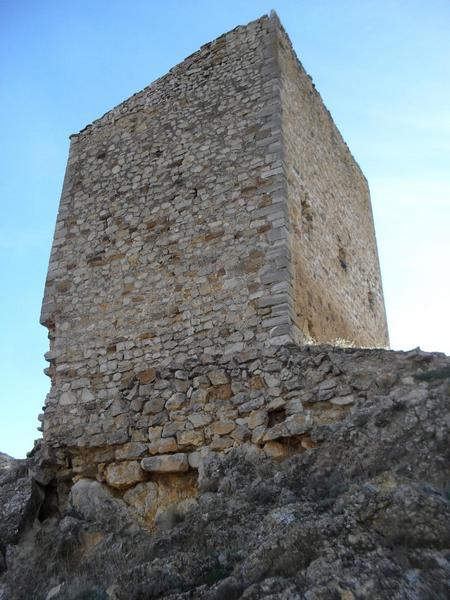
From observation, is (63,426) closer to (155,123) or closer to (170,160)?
(170,160)

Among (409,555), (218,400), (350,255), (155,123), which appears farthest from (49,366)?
(409,555)

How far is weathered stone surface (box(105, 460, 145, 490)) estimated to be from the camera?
700cm

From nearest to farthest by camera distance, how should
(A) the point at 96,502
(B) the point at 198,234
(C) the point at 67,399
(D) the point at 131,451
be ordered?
(A) the point at 96,502 < (D) the point at 131,451 < (C) the point at 67,399 < (B) the point at 198,234

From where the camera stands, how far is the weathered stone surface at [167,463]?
6.79m

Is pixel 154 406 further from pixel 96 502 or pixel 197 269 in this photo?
pixel 197 269

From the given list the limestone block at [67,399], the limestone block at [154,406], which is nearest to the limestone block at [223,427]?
the limestone block at [154,406]

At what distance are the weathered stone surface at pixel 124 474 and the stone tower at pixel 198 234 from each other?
335 millimetres

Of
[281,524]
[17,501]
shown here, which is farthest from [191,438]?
[281,524]

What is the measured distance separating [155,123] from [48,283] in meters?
2.95

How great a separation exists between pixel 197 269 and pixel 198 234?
1.73ft

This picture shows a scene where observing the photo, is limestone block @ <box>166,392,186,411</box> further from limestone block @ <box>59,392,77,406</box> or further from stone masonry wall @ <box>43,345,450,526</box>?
limestone block @ <box>59,392,77,406</box>

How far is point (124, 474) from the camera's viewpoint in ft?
23.2

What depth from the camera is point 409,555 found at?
3.55m

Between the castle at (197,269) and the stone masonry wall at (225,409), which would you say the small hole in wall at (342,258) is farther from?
the stone masonry wall at (225,409)
